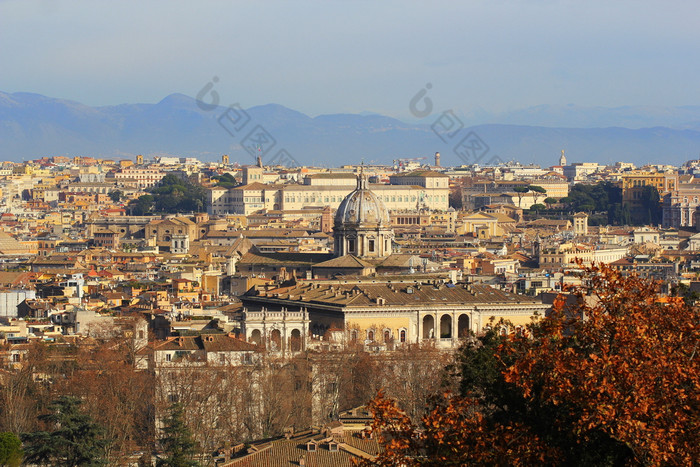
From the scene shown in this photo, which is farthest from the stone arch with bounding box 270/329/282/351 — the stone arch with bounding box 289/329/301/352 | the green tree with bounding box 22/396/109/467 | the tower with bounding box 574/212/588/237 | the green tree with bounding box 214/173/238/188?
the green tree with bounding box 214/173/238/188

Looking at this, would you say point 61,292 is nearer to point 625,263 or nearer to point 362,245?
point 362,245

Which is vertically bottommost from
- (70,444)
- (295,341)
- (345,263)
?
(70,444)

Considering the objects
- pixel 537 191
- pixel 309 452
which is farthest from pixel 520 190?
pixel 309 452

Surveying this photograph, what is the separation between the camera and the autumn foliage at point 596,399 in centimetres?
1658

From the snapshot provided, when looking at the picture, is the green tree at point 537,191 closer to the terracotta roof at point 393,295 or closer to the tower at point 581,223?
the tower at point 581,223

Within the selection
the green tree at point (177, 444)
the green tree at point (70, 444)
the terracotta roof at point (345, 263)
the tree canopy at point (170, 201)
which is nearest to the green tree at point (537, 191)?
the tree canopy at point (170, 201)

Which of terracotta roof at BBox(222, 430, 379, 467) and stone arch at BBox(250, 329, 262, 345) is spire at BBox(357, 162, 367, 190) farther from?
terracotta roof at BBox(222, 430, 379, 467)

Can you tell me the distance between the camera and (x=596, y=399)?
54.8ft

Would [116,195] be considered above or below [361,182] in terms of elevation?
above

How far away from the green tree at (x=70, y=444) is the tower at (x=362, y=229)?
1327 inches

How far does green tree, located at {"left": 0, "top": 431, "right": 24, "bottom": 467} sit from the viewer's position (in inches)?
1101

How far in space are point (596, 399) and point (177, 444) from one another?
510 inches

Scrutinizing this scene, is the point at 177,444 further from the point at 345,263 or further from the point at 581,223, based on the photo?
the point at 581,223

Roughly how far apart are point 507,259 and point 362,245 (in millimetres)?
15686
